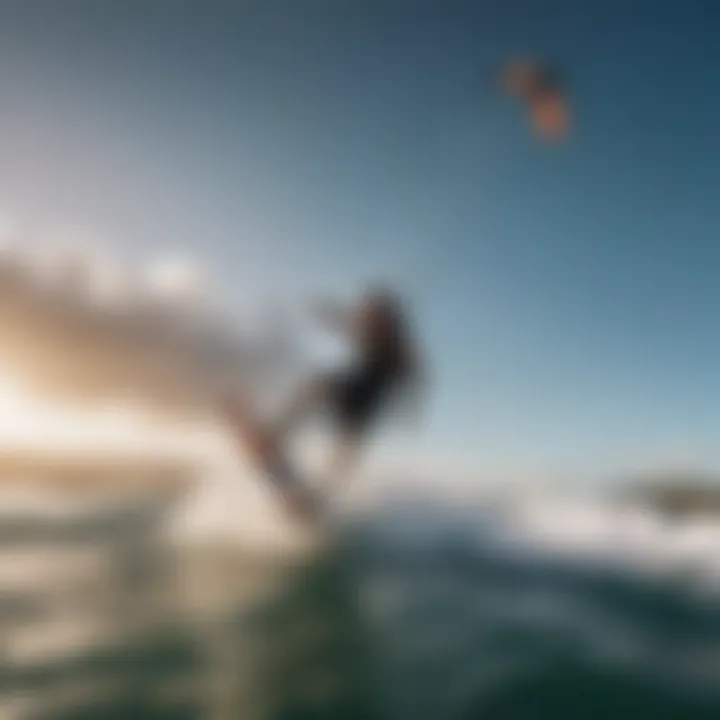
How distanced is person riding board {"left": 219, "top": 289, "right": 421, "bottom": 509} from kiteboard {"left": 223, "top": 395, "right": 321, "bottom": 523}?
0.03 metres

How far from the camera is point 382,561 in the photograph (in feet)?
11.0

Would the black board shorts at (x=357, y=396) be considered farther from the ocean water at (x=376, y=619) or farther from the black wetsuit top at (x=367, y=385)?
the ocean water at (x=376, y=619)

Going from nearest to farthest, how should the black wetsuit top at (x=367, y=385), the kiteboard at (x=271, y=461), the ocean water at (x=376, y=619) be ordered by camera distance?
1. the ocean water at (x=376, y=619)
2. the black wetsuit top at (x=367, y=385)
3. the kiteboard at (x=271, y=461)

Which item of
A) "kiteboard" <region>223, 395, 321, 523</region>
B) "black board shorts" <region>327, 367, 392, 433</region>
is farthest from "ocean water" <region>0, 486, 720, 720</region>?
"black board shorts" <region>327, 367, 392, 433</region>

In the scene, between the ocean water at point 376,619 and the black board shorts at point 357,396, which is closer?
the ocean water at point 376,619

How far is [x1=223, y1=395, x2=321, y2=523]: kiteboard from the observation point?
3.17m

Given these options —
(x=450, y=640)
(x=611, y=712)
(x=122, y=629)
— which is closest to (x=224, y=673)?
(x=122, y=629)

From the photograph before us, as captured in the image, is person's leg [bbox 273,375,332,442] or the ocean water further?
person's leg [bbox 273,375,332,442]

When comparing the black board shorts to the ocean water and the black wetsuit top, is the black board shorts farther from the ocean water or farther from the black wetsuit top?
the ocean water

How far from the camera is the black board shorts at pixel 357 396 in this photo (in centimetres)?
312

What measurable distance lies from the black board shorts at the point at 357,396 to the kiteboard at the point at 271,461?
260mm

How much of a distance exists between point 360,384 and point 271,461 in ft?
1.47

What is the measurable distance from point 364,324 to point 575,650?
131 centimetres

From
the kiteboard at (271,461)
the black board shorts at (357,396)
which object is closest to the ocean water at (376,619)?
the kiteboard at (271,461)
